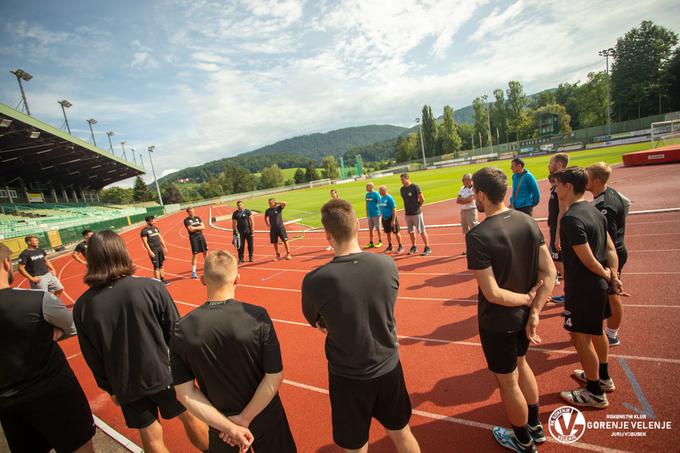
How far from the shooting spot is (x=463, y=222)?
319 inches

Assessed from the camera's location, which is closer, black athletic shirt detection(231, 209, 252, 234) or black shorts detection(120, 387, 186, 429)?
black shorts detection(120, 387, 186, 429)

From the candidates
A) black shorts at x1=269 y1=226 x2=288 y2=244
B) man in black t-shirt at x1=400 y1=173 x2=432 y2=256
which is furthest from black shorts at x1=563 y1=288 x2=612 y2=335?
black shorts at x1=269 y1=226 x2=288 y2=244

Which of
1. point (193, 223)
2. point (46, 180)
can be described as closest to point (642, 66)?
point (193, 223)

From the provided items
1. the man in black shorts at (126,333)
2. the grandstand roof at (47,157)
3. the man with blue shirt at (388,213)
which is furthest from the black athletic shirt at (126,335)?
the grandstand roof at (47,157)

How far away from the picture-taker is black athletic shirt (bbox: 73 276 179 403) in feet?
7.70

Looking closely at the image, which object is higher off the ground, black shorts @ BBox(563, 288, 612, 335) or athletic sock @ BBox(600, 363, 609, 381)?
black shorts @ BBox(563, 288, 612, 335)

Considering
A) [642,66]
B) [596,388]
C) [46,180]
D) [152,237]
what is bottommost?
[596,388]

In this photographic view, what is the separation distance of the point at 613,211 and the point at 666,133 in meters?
38.0

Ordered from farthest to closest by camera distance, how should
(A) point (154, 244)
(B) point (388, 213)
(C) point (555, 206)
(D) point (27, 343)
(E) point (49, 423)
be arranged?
(B) point (388, 213)
(A) point (154, 244)
(C) point (555, 206)
(E) point (49, 423)
(D) point (27, 343)

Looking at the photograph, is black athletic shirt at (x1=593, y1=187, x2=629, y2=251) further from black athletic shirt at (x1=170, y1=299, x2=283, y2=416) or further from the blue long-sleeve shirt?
black athletic shirt at (x1=170, y1=299, x2=283, y2=416)

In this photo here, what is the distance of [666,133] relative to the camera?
1115 inches

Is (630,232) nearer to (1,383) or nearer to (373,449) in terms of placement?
(373,449)

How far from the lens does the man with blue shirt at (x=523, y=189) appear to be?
20.0 ft

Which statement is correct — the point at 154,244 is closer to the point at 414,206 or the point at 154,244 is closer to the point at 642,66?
the point at 414,206
